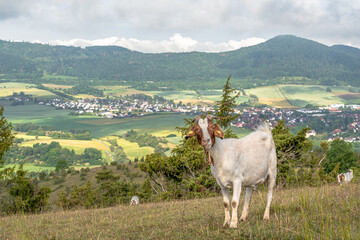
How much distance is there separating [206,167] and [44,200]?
13933 mm

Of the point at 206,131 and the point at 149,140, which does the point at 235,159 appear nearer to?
the point at 206,131

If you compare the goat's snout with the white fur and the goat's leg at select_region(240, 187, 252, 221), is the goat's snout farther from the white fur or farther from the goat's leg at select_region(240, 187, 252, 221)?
the goat's leg at select_region(240, 187, 252, 221)

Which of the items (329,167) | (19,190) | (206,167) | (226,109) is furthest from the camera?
(329,167)

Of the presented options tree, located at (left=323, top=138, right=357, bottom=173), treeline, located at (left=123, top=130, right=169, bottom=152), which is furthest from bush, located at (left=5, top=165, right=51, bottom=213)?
treeline, located at (left=123, top=130, right=169, bottom=152)

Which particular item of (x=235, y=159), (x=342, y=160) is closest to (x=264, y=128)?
(x=235, y=159)

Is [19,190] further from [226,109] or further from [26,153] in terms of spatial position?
[26,153]

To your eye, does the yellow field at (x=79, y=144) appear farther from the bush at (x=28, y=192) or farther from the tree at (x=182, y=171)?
the tree at (x=182, y=171)

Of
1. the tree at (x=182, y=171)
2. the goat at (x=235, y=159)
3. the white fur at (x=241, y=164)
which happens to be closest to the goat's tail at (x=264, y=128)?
the white fur at (x=241, y=164)

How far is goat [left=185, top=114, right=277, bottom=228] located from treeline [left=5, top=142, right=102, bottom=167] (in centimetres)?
15284

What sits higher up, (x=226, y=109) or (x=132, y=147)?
(x=226, y=109)

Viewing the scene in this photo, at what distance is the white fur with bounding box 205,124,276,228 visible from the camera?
5934mm

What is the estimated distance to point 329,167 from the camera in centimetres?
7081

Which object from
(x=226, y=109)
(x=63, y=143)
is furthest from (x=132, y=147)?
(x=226, y=109)

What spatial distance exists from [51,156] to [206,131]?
169901mm
